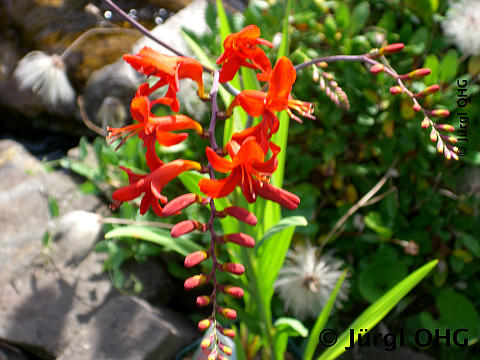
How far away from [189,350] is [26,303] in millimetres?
657

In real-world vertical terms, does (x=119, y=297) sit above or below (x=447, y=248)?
below

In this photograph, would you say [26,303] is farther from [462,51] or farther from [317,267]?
[462,51]

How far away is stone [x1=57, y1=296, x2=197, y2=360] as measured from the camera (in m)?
1.62

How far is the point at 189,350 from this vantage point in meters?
1.67

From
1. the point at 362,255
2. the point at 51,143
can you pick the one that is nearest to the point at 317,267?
the point at 362,255

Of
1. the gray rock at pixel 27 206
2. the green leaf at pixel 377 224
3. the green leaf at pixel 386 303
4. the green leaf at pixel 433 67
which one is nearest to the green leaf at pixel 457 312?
the green leaf at pixel 377 224

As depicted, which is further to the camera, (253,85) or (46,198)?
(46,198)

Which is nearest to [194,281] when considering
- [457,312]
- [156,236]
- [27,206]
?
[156,236]

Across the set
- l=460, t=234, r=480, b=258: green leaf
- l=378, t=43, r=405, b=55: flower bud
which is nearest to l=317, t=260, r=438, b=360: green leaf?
l=460, t=234, r=480, b=258: green leaf

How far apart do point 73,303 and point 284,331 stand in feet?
2.89

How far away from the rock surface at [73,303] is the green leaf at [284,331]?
47 cm

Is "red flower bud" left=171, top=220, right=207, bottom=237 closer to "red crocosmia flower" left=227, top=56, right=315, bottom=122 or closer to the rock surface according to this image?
"red crocosmia flower" left=227, top=56, right=315, bottom=122

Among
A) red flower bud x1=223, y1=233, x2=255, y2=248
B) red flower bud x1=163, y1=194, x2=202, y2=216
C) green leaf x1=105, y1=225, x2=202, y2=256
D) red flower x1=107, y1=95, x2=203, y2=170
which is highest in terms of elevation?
red flower x1=107, y1=95, x2=203, y2=170
